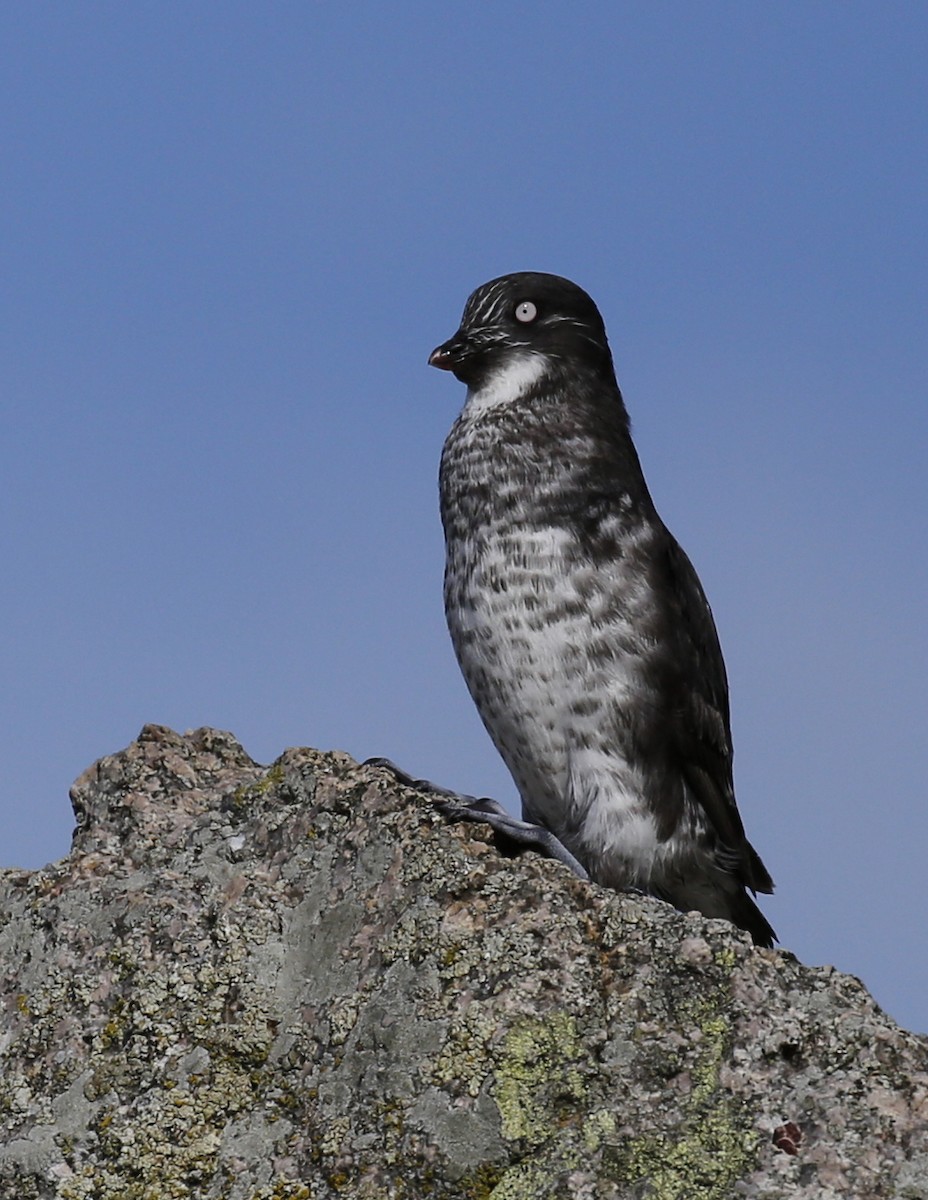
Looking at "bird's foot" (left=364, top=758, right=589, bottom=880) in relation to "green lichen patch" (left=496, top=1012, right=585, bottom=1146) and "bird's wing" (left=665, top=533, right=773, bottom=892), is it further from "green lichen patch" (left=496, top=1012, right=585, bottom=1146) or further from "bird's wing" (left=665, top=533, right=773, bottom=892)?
"bird's wing" (left=665, top=533, right=773, bottom=892)

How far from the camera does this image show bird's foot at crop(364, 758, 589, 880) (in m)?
4.64

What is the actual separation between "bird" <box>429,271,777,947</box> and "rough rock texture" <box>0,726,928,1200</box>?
4.75ft

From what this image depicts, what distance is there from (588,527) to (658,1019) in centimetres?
271

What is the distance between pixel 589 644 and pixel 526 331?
5.08 feet

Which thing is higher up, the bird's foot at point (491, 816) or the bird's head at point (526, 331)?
the bird's head at point (526, 331)

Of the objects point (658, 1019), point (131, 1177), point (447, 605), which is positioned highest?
point (447, 605)

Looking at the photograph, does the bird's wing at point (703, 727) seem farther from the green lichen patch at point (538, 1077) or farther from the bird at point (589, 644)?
the green lichen patch at point (538, 1077)

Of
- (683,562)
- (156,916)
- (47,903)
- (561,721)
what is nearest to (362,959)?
(156,916)

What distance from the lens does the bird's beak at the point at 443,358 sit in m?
6.75

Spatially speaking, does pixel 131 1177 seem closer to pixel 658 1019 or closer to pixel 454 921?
pixel 454 921

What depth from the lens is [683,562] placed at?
21.5 ft

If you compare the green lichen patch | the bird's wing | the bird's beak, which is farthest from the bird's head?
the green lichen patch

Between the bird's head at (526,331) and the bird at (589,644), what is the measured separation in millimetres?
46

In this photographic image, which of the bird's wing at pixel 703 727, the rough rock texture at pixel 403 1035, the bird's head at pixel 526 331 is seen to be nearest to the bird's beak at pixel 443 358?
the bird's head at pixel 526 331
